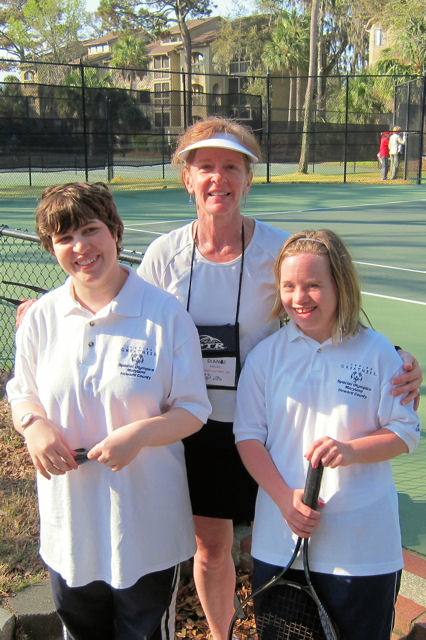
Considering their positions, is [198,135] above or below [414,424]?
above

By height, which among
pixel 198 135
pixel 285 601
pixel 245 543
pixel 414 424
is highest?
pixel 198 135

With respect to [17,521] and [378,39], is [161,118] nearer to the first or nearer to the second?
[17,521]

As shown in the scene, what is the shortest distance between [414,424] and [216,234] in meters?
1.00

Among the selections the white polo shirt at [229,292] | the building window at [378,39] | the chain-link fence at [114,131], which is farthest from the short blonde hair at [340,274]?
the building window at [378,39]

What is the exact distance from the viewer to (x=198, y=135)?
2514 millimetres

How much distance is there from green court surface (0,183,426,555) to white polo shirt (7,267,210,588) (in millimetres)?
1645

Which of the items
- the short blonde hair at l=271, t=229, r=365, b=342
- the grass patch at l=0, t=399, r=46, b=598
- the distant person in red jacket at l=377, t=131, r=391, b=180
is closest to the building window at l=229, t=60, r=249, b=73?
the distant person in red jacket at l=377, t=131, r=391, b=180

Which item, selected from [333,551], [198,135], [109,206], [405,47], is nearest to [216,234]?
[198,135]

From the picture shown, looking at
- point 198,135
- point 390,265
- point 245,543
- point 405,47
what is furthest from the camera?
point 405,47

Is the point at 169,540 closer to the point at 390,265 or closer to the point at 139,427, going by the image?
the point at 139,427

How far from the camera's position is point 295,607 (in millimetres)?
2092

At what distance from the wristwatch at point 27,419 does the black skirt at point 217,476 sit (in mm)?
675

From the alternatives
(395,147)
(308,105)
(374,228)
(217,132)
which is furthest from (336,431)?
(308,105)

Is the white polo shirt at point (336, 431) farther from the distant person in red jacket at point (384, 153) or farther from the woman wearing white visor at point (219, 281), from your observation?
the distant person in red jacket at point (384, 153)
